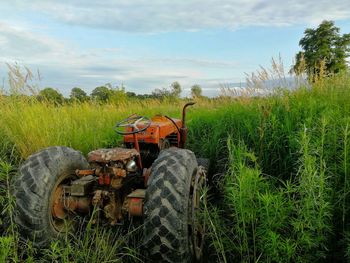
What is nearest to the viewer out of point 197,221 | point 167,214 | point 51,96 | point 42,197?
point 167,214

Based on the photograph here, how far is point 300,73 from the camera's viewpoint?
5.88 m

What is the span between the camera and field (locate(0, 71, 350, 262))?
2.87 meters

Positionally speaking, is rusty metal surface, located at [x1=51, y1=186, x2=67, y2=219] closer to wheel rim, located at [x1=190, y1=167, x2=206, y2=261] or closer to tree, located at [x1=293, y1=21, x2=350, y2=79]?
wheel rim, located at [x1=190, y1=167, x2=206, y2=261]

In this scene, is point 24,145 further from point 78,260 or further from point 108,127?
point 78,260

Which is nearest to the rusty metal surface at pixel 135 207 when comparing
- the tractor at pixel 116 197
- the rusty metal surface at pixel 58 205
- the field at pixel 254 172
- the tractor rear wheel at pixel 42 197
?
the tractor at pixel 116 197

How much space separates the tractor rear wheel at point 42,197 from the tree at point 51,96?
444cm

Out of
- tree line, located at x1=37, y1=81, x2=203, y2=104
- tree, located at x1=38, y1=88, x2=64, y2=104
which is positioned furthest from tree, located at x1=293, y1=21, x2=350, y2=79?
tree, located at x1=38, y1=88, x2=64, y2=104

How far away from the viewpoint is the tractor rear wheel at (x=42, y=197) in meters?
2.95

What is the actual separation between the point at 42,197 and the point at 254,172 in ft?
5.95

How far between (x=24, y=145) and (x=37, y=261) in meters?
2.55

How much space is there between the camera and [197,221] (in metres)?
3.11

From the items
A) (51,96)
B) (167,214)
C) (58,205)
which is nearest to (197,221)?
(167,214)

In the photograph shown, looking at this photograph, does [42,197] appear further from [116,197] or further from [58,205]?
[116,197]

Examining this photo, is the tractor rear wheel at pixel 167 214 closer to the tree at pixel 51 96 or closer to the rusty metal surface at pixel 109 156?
the rusty metal surface at pixel 109 156
